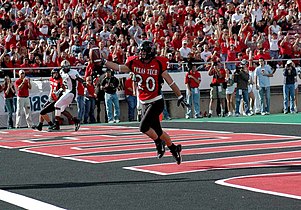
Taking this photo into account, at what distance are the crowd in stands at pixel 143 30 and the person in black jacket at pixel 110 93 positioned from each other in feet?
2.58

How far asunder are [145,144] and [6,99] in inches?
359

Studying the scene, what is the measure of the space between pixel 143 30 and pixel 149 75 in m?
16.0

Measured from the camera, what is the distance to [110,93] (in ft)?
81.1

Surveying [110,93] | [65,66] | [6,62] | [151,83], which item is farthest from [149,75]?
[6,62]

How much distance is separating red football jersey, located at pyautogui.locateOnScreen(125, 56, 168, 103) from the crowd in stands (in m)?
11.6

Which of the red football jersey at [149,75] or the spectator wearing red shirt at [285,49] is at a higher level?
the spectator wearing red shirt at [285,49]

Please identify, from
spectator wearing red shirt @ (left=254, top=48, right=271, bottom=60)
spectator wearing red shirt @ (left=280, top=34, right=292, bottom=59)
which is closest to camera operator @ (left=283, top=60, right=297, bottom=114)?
spectator wearing red shirt @ (left=254, top=48, right=271, bottom=60)

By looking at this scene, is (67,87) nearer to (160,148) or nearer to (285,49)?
(160,148)

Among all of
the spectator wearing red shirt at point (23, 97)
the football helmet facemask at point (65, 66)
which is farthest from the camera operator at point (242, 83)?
the football helmet facemask at point (65, 66)

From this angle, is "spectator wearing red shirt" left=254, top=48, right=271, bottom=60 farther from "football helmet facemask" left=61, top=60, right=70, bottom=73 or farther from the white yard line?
the white yard line

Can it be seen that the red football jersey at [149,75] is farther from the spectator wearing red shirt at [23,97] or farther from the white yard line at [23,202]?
the spectator wearing red shirt at [23,97]

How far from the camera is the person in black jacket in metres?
24.6

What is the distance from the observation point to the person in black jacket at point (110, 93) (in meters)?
24.6

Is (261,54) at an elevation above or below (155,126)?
above
